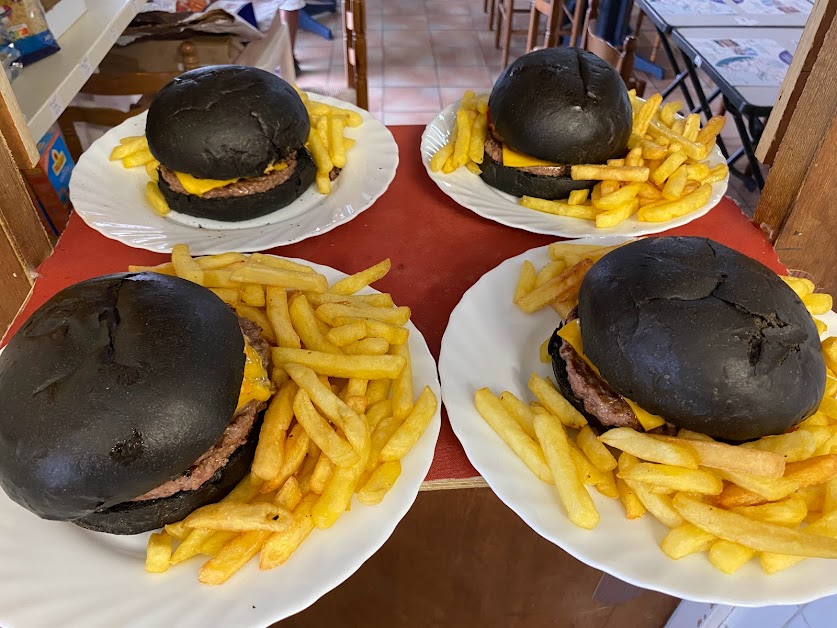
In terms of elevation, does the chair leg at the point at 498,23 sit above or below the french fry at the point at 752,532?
below

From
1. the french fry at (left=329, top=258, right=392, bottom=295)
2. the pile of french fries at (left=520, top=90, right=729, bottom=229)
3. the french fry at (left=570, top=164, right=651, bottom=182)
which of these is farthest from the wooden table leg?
the french fry at (left=570, top=164, right=651, bottom=182)

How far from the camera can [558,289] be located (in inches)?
77.4

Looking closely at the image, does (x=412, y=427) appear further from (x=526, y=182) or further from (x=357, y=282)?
(x=526, y=182)

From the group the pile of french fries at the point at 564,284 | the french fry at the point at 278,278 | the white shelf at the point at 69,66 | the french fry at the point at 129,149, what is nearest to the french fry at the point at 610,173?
the pile of french fries at the point at 564,284

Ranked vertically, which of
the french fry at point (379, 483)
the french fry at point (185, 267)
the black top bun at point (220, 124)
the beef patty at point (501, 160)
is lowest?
the french fry at point (379, 483)

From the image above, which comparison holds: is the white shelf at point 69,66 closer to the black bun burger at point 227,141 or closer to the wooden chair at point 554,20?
the black bun burger at point 227,141

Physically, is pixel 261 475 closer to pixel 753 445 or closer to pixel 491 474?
pixel 491 474

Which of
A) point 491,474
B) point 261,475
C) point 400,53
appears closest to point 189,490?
point 261,475

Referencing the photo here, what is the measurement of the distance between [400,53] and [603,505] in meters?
8.27

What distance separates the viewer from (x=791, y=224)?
2.43 meters

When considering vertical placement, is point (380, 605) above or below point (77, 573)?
below

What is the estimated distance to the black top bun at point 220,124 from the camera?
7.53 feet

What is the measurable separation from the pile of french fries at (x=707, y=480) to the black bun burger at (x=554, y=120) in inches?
47.9

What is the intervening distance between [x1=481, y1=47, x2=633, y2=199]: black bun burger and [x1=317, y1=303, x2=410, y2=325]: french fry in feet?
3.49
